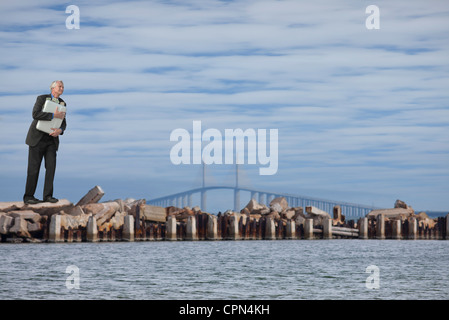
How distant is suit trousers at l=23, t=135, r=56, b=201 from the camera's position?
11.8 meters

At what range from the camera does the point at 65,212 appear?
3578 centimetres

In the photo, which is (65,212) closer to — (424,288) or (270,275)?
(270,275)

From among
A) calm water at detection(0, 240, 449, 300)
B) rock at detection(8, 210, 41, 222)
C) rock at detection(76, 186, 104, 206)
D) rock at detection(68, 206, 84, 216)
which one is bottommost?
calm water at detection(0, 240, 449, 300)

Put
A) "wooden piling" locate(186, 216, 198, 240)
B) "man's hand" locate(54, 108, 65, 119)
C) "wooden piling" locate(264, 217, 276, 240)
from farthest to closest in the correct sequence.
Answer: "wooden piling" locate(264, 217, 276, 240) < "wooden piling" locate(186, 216, 198, 240) < "man's hand" locate(54, 108, 65, 119)

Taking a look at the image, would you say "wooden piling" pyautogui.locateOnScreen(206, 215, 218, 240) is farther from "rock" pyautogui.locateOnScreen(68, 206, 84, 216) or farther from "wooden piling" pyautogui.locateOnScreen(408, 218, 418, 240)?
"wooden piling" pyautogui.locateOnScreen(408, 218, 418, 240)

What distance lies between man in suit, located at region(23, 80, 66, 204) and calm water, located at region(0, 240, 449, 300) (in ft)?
27.0

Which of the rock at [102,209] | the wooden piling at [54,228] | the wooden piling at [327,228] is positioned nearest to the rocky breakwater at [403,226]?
the wooden piling at [327,228]

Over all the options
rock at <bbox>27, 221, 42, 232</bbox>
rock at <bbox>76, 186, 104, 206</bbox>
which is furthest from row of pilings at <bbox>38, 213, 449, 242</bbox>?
rock at <bbox>76, 186, 104, 206</bbox>

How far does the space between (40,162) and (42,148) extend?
0.26 metres
